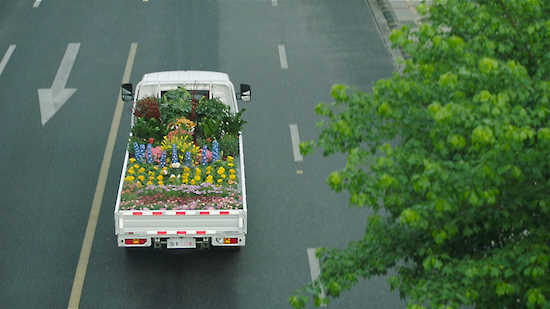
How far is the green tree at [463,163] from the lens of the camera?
6.98m

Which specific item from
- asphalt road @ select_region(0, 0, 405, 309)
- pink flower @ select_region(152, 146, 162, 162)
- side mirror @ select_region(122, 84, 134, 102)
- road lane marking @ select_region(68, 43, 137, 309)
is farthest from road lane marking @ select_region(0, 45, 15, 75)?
pink flower @ select_region(152, 146, 162, 162)

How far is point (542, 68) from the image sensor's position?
7727 millimetres

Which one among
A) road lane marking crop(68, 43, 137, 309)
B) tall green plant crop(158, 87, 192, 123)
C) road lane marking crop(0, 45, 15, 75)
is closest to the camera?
road lane marking crop(68, 43, 137, 309)

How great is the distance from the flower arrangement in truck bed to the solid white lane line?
90.0 inches

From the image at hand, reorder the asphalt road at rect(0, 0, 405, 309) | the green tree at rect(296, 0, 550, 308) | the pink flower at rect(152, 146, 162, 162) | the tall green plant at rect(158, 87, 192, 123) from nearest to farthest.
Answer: the green tree at rect(296, 0, 550, 308)
the asphalt road at rect(0, 0, 405, 309)
the pink flower at rect(152, 146, 162, 162)
the tall green plant at rect(158, 87, 192, 123)

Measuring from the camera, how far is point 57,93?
1827 cm

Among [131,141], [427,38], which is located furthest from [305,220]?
[427,38]

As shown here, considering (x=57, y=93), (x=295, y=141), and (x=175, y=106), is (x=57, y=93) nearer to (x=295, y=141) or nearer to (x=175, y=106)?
(x=175, y=106)

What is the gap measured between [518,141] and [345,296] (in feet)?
20.0

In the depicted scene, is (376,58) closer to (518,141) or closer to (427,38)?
(427,38)

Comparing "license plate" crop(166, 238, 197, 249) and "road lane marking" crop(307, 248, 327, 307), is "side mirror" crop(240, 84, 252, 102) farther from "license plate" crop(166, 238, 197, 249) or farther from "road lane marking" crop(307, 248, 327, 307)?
"license plate" crop(166, 238, 197, 249)

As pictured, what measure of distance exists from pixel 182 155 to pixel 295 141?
4108mm

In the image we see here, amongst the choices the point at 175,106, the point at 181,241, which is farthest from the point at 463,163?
the point at 175,106

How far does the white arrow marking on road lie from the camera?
17.5 meters
